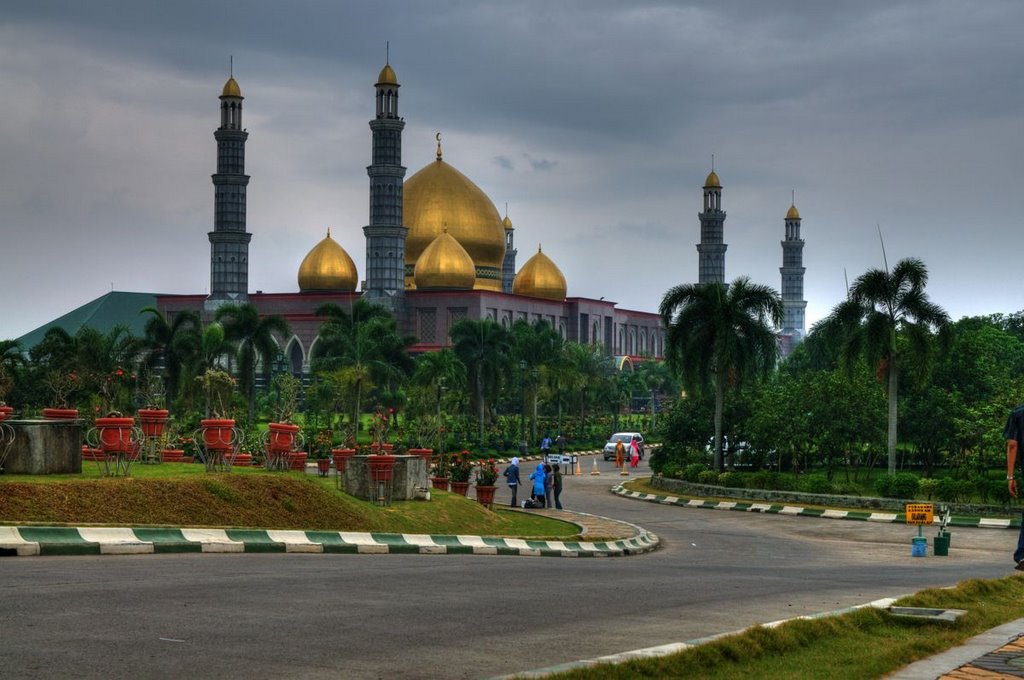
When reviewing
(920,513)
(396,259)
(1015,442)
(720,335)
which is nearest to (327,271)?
(396,259)

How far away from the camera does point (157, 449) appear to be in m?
26.1

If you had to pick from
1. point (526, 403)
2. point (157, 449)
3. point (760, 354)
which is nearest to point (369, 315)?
point (526, 403)

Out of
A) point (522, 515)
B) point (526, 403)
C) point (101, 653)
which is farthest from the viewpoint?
point (526, 403)

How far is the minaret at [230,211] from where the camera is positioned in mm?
107688

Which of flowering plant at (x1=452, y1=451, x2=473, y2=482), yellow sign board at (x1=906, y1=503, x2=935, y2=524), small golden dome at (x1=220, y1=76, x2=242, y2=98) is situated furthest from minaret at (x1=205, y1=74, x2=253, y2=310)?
yellow sign board at (x1=906, y1=503, x2=935, y2=524)

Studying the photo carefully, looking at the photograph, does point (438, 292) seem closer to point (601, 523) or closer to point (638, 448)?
point (638, 448)

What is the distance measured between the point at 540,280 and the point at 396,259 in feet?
64.9

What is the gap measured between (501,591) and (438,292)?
324 feet

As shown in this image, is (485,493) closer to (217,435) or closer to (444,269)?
(217,435)

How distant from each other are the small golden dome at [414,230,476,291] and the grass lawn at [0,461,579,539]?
86874 mm

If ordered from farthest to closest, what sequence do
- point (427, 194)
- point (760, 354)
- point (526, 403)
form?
point (427, 194)
point (526, 403)
point (760, 354)

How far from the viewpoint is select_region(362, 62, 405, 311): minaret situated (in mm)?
108562

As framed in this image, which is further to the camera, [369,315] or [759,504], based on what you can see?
[369,315]

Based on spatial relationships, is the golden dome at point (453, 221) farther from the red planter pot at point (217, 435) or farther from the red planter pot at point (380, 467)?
the red planter pot at point (217, 435)
